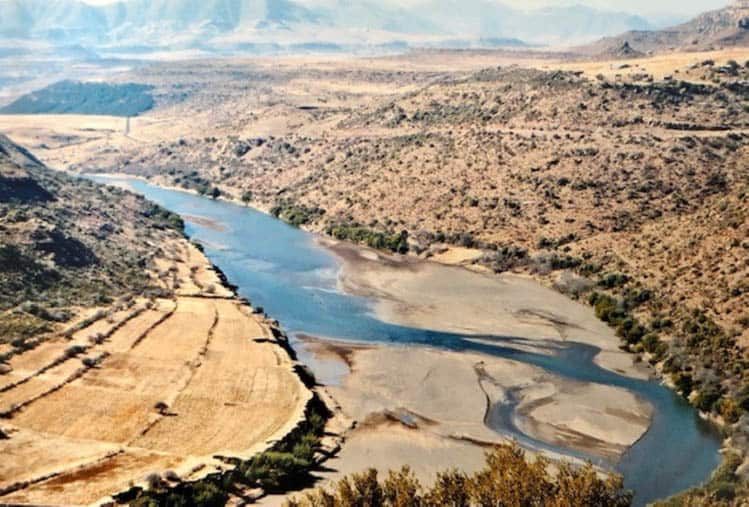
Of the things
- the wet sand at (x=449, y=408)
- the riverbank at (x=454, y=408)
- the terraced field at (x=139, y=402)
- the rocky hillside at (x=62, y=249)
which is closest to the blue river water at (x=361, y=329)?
the riverbank at (x=454, y=408)

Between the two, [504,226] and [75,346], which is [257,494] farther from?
[504,226]

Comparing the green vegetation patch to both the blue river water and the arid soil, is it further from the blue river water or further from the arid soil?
the blue river water

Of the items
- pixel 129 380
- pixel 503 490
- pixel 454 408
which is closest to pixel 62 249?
pixel 129 380

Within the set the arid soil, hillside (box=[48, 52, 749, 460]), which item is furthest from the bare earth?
hillside (box=[48, 52, 749, 460])

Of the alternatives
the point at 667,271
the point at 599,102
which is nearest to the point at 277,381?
the point at 667,271

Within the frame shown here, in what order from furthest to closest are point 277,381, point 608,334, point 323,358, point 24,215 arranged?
point 24,215
point 608,334
point 323,358
point 277,381

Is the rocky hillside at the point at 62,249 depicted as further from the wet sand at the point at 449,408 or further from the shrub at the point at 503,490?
the shrub at the point at 503,490
